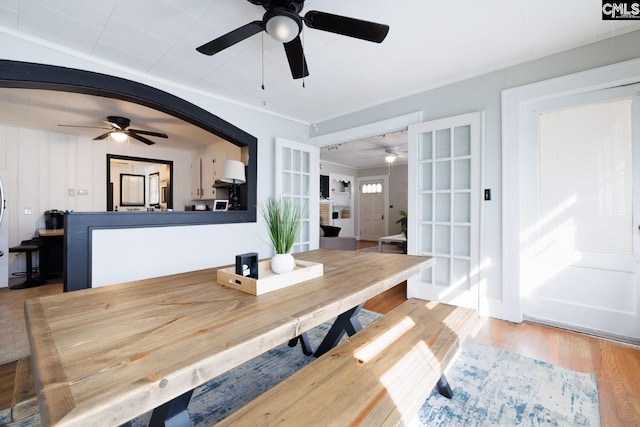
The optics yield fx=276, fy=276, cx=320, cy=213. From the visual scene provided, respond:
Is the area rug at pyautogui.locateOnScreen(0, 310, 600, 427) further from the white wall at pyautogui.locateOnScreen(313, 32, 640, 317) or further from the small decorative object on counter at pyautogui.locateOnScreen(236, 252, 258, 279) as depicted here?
the white wall at pyautogui.locateOnScreen(313, 32, 640, 317)

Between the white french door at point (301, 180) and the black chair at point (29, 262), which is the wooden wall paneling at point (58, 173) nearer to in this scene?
the black chair at point (29, 262)

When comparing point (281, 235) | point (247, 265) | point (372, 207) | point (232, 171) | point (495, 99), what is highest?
point (495, 99)

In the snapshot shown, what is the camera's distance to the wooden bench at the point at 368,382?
2.89 feet

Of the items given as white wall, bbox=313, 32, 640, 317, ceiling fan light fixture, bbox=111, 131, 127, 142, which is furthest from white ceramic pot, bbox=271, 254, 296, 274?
ceiling fan light fixture, bbox=111, 131, 127, 142

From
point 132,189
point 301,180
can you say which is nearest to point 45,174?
point 132,189

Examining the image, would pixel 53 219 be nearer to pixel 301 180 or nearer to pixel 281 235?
pixel 301 180

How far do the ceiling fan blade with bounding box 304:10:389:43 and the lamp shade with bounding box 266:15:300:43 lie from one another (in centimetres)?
8

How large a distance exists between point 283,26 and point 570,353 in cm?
309

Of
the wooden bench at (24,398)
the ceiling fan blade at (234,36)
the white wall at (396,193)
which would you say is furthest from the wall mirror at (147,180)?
the white wall at (396,193)

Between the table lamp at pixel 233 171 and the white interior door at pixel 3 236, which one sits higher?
the table lamp at pixel 233 171

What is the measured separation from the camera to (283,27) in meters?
1.70

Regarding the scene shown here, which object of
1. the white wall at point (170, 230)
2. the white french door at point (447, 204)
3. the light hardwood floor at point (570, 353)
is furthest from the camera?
the white french door at point (447, 204)

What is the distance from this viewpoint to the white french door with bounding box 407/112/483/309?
9.38 ft

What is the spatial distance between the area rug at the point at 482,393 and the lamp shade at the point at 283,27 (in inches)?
86.6
